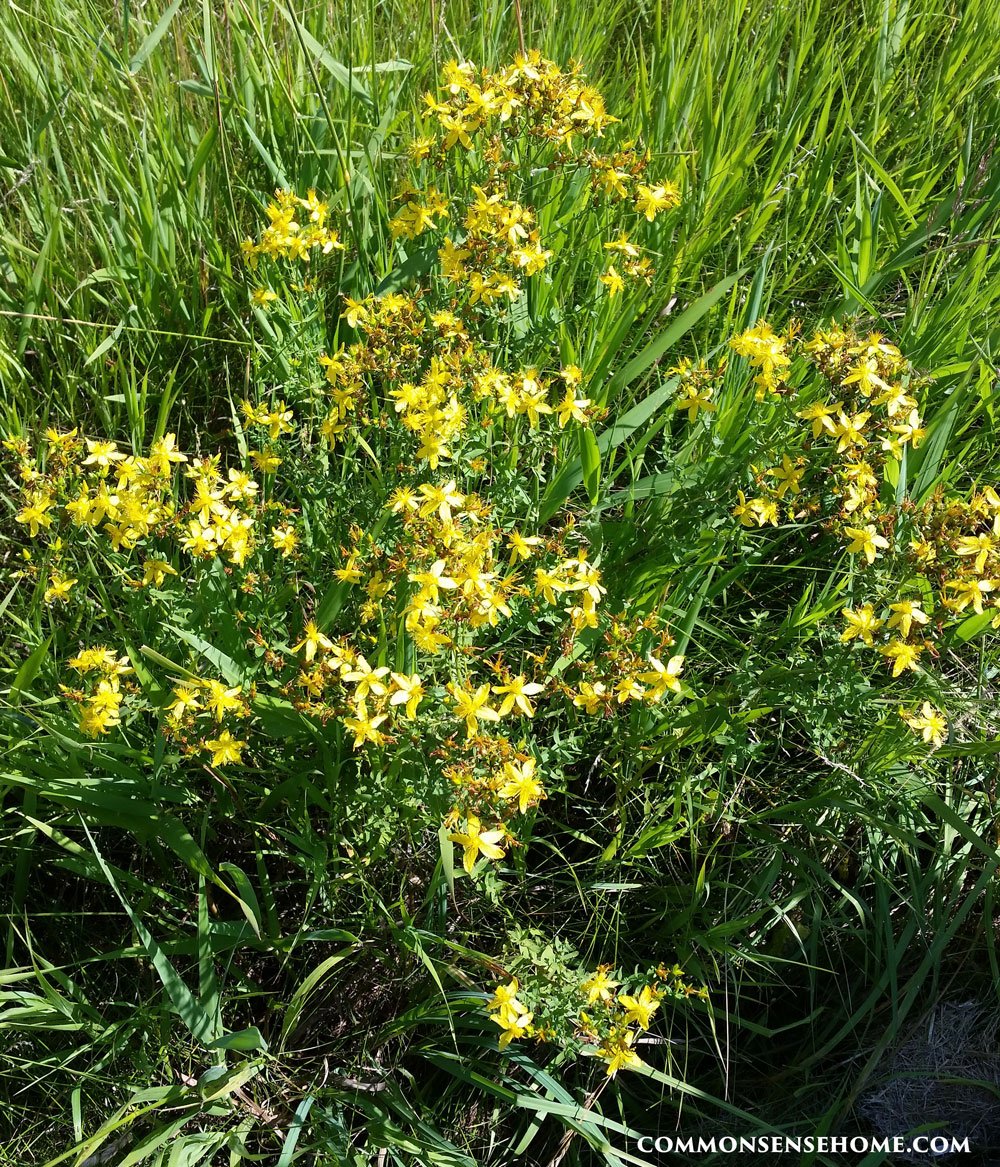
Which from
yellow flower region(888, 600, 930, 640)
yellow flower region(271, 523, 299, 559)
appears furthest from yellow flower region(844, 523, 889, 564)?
yellow flower region(271, 523, 299, 559)

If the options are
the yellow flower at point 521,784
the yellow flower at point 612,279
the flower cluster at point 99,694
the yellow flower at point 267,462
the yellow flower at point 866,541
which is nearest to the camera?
the yellow flower at point 521,784

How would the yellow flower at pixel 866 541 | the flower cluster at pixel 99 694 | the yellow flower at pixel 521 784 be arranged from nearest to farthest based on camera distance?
1. the yellow flower at pixel 521 784
2. the flower cluster at pixel 99 694
3. the yellow flower at pixel 866 541

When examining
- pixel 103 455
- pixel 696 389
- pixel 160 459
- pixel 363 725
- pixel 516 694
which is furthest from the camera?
pixel 696 389

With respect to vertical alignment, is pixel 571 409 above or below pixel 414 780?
above

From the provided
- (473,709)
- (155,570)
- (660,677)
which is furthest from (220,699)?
(660,677)

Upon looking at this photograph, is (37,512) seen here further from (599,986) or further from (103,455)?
(599,986)

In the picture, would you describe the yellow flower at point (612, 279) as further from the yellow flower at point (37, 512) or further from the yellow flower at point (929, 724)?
the yellow flower at point (37, 512)


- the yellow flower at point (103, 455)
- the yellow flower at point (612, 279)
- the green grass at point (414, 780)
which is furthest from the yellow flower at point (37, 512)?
the yellow flower at point (612, 279)

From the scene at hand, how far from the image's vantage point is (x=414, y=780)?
1.75 m

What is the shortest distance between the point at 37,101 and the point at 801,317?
2.35 m

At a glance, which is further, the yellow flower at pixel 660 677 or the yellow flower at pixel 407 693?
the yellow flower at pixel 660 677

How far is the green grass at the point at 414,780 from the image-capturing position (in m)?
1.84

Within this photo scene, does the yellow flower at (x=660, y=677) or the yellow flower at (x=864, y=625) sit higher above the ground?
the yellow flower at (x=864, y=625)

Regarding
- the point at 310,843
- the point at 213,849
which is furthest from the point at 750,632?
the point at 213,849
